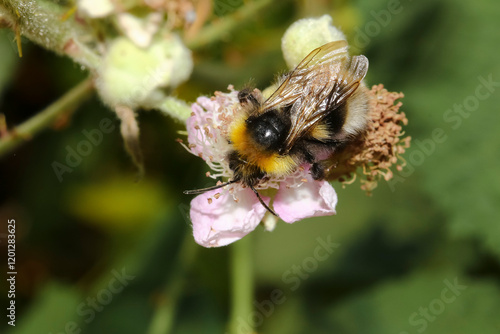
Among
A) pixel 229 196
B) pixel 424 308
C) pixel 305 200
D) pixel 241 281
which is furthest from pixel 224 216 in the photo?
pixel 424 308

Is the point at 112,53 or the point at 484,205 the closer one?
the point at 112,53

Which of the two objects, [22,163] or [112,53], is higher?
[112,53]

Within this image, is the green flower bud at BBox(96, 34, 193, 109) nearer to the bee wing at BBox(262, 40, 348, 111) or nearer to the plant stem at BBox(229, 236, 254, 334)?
the bee wing at BBox(262, 40, 348, 111)

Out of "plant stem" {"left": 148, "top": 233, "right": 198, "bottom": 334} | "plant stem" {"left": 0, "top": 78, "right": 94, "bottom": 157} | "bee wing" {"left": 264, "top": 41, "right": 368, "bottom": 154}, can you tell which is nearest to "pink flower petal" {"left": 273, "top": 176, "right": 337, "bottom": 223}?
"bee wing" {"left": 264, "top": 41, "right": 368, "bottom": 154}

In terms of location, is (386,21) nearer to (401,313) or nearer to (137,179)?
(401,313)

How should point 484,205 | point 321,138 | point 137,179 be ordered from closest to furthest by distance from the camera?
point 321,138 < point 137,179 < point 484,205

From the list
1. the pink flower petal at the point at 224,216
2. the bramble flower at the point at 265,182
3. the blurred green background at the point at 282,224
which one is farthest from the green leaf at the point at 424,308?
the pink flower petal at the point at 224,216

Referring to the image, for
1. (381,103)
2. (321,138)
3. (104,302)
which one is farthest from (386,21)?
(104,302)

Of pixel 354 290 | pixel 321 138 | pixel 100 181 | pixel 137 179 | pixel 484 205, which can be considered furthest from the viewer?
pixel 100 181
